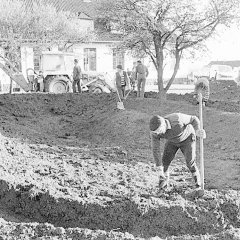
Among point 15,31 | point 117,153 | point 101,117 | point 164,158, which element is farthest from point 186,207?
point 15,31

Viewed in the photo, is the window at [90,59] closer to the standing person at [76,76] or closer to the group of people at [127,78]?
the standing person at [76,76]

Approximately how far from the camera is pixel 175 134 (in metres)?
6.02

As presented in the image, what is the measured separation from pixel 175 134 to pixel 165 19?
8761 mm

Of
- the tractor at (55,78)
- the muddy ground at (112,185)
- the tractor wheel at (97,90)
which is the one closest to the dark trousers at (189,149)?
the muddy ground at (112,185)

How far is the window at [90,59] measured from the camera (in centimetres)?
3340

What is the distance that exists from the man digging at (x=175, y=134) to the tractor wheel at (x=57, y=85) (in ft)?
43.3

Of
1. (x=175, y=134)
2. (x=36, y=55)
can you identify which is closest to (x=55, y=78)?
(x=36, y=55)

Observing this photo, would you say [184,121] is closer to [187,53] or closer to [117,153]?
[117,153]

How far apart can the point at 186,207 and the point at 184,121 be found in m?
1.16

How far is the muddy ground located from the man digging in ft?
1.45

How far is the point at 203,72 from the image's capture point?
3466 centimetres

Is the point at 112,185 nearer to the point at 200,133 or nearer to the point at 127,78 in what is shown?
the point at 200,133

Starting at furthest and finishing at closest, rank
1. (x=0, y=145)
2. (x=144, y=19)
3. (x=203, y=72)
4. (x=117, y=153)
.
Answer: (x=203, y=72) < (x=144, y=19) < (x=117, y=153) < (x=0, y=145)

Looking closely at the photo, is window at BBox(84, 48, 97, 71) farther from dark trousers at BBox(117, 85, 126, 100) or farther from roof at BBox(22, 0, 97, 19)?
dark trousers at BBox(117, 85, 126, 100)
